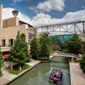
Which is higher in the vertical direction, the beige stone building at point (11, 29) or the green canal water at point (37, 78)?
the beige stone building at point (11, 29)

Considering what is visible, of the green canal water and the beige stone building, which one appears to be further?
the beige stone building

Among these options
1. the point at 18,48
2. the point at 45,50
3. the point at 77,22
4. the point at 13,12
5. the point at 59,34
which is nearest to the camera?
the point at 18,48

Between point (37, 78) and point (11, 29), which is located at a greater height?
point (11, 29)

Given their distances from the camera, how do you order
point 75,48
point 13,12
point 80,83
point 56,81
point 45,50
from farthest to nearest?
point 13,12 → point 75,48 → point 45,50 → point 56,81 → point 80,83

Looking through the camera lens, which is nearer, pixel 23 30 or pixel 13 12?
pixel 23 30

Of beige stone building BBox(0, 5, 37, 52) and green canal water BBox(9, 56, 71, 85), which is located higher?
beige stone building BBox(0, 5, 37, 52)

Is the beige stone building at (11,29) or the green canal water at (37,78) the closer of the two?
the green canal water at (37,78)

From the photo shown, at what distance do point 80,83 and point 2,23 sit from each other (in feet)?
93.6

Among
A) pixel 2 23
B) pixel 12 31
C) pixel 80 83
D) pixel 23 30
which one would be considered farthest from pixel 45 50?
pixel 2 23

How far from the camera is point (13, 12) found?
28.7m

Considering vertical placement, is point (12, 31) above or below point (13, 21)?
below

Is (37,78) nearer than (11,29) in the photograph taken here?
Yes

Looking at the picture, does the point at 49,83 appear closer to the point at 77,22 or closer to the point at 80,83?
the point at 80,83

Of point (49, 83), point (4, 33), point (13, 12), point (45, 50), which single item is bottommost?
point (49, 83)
